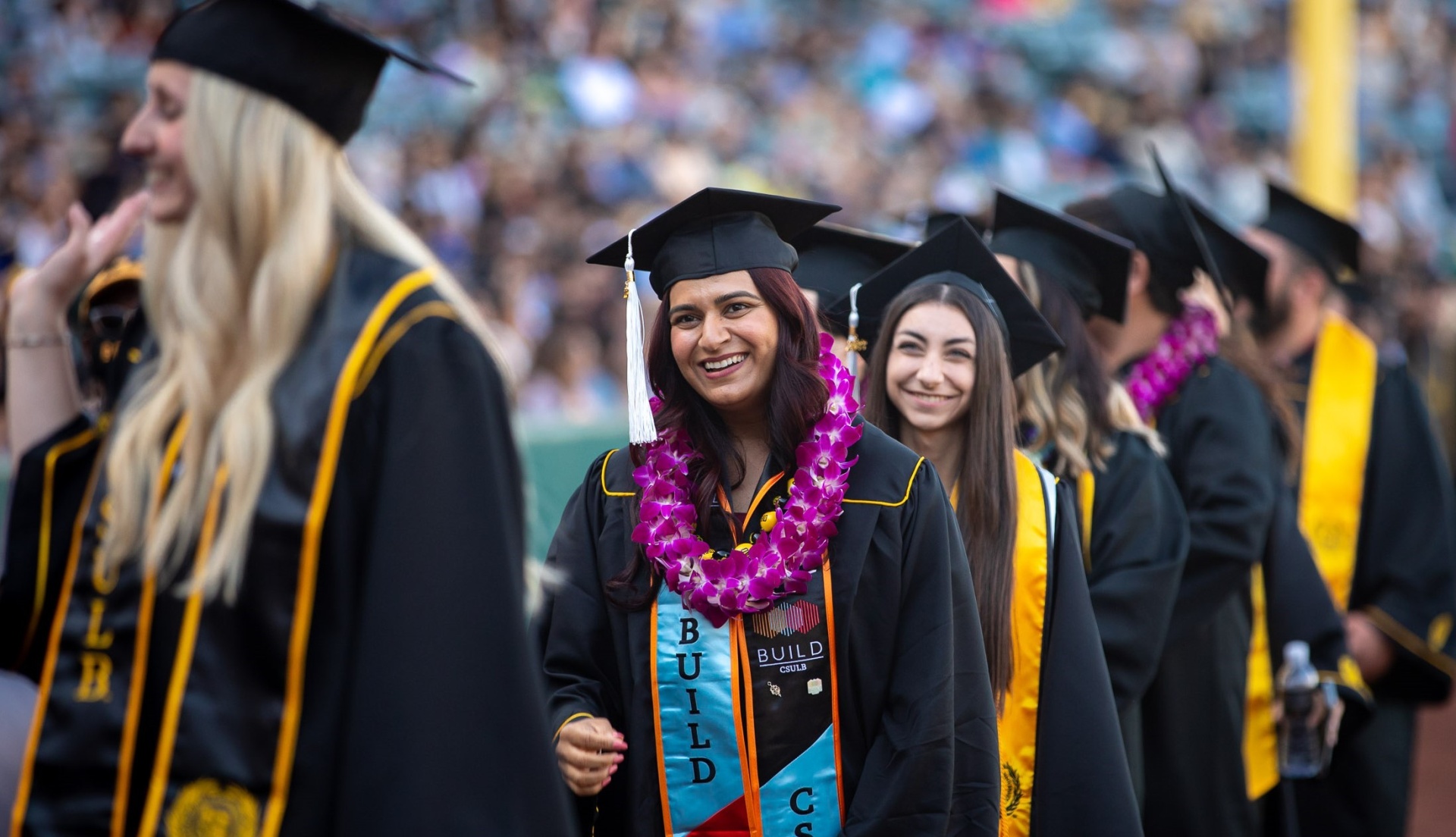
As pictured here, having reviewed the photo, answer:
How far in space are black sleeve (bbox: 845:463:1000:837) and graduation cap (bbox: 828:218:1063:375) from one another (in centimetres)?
85

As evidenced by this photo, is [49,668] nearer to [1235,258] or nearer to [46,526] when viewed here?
[46,526]

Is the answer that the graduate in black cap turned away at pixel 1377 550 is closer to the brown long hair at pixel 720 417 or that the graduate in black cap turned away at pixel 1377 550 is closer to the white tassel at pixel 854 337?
the white tassel at pixel 854 337

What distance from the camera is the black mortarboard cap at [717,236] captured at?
9.89 ft

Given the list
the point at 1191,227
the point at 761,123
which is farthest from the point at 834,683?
the point at 761,123

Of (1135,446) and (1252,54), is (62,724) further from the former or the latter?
(1252,54)

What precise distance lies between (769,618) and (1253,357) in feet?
8.96

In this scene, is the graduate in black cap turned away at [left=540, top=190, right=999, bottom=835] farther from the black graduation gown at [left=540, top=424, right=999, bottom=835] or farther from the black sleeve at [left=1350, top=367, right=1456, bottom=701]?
the black sleeve at [left=1350, top=367, right=1456, bottom=701]

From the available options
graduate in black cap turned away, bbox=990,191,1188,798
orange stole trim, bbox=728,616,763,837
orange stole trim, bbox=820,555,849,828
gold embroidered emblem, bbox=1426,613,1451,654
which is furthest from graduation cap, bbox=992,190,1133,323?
gold embroidered emblem, bbox=1426,613,1451,654

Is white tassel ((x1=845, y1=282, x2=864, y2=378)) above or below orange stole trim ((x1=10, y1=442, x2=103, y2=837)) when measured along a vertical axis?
above

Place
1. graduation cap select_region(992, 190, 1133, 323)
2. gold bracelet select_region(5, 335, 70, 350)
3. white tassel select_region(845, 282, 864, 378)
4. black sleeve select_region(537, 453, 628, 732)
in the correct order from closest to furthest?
gold bracelet select_region(5, 335, 70, 350) < black sleeve select_region(537, 453, 628, 732) < white tassel select_region(845, 282, 864, 378) < graduation cap select_region(992, 190, 1133, 323)

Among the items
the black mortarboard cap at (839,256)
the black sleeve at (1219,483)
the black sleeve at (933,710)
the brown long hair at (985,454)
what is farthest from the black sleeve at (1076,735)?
the black mortarboard cap at (839,256)

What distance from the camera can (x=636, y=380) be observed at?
306cm

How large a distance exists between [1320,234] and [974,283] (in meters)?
2.83

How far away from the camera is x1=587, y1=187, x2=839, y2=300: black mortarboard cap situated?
9.89 feet
